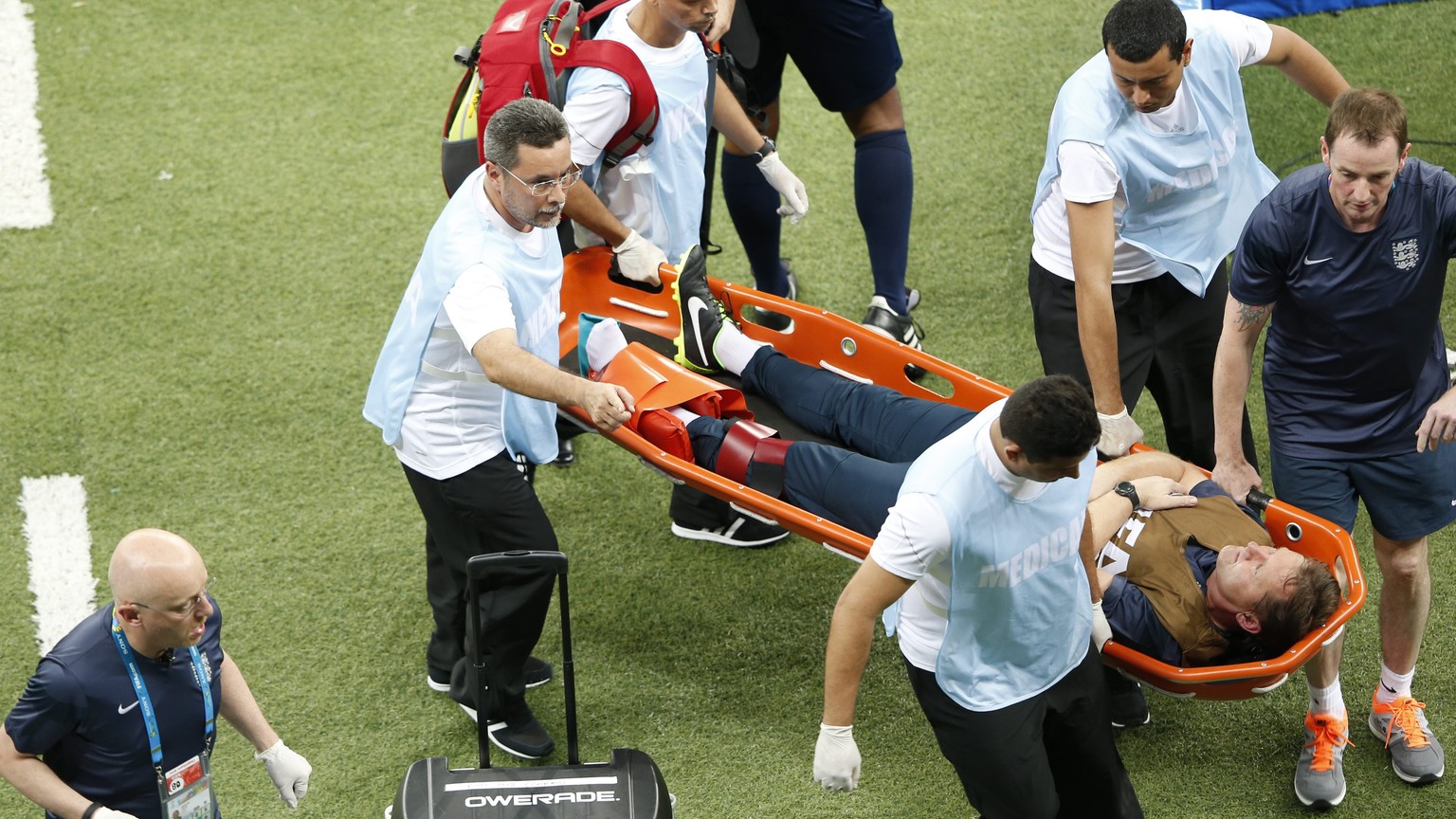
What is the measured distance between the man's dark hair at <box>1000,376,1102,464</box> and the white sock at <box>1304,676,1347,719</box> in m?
1.57

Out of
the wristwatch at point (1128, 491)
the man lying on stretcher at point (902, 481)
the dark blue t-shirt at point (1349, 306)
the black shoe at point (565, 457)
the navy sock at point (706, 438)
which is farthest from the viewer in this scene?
the black shoe at point (565, 457)

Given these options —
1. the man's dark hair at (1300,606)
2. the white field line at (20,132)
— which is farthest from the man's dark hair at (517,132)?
the white field line at (20,132)

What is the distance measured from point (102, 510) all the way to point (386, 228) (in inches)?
73.7

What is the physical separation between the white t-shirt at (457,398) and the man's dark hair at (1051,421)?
1.30 meters

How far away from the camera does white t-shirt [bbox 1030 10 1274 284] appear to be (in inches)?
147

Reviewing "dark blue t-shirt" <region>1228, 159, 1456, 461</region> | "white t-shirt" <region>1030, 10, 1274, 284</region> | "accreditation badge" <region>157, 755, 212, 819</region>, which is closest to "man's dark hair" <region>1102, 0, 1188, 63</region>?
"white t-shirt" <region>1030, 10, 1274, 284</region>

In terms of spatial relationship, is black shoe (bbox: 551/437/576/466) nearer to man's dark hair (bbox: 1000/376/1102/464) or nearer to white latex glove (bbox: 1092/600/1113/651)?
white latex glove (bbox: 1092/600/1113/651)

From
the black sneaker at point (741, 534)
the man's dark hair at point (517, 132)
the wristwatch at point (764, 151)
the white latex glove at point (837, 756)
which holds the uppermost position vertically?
the man's dark hair at point (517, 132)

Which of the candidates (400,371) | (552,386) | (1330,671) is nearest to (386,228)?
(400,371)

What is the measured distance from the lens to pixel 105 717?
2.79 m

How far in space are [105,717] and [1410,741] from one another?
314 cm

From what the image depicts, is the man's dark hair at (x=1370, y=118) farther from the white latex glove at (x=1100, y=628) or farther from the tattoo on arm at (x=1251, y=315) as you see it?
the white latex glove at (x=1100, y=628)

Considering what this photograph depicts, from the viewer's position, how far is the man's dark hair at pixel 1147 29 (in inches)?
140

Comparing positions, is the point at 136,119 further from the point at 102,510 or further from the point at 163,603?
the point at 163,603
